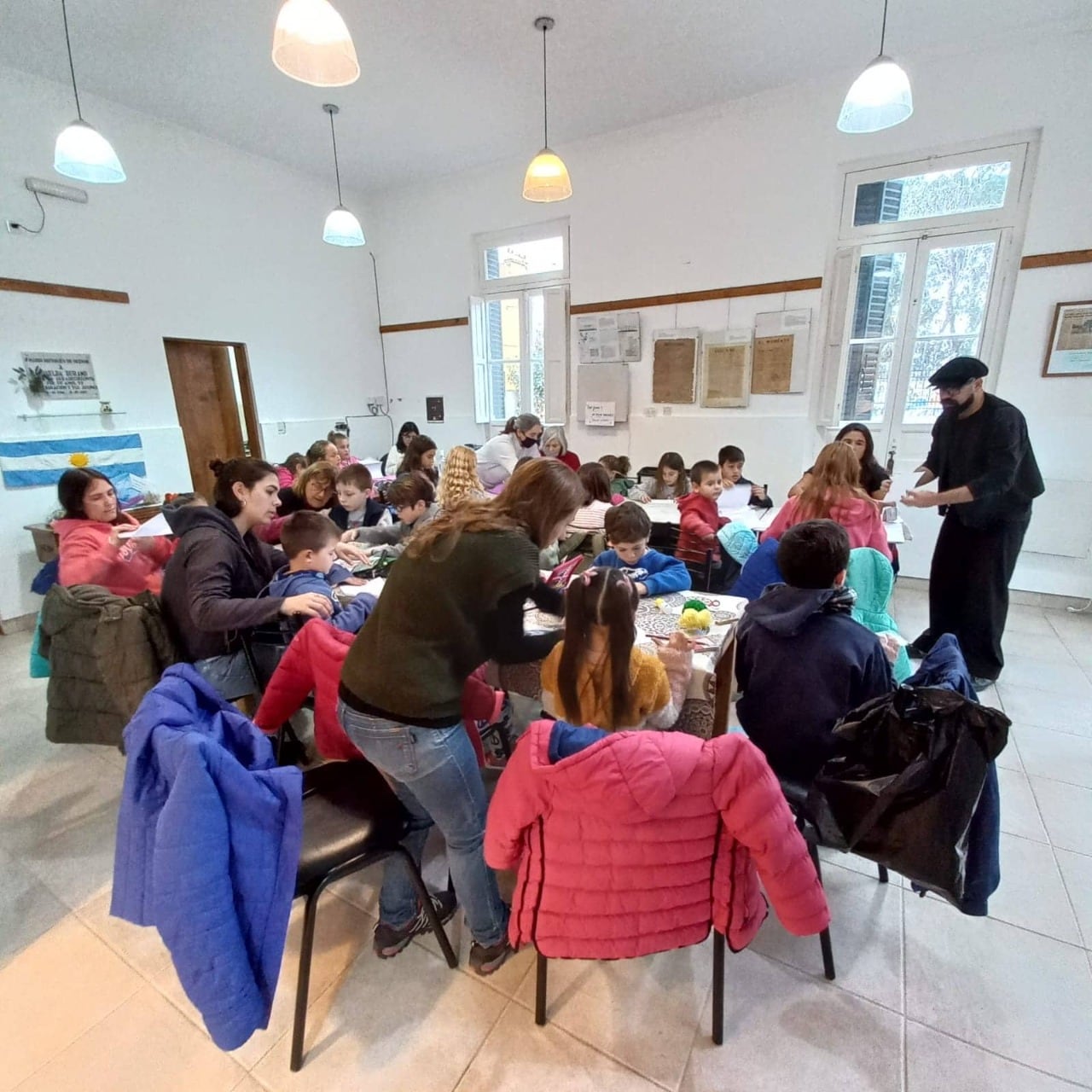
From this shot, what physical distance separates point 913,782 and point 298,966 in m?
1.62

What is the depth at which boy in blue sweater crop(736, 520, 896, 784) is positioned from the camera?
1396 millimetres

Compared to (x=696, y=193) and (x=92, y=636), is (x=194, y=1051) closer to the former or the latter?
(x=92, y=636)

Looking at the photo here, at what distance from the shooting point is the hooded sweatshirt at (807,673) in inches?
54.9

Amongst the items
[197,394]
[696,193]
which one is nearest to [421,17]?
[696,193]

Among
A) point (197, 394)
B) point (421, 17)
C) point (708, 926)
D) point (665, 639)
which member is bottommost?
point (708, 926)

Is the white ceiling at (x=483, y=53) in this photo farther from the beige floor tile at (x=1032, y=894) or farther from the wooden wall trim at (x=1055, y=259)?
the beige floor tile at (x=1032, y=894)

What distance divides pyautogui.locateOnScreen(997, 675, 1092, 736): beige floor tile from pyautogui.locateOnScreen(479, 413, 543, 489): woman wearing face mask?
3.34 m

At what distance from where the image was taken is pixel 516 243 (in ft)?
18.7

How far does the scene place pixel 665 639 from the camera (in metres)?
1.68

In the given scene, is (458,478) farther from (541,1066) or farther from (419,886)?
(541,1066)

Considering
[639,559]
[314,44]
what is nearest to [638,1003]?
[639,559]

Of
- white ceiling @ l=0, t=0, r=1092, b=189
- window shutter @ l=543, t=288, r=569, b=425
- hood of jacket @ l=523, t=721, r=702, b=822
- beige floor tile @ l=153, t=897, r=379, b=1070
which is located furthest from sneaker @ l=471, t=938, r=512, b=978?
window shutter @ l=543, t=288, r=569, b=425

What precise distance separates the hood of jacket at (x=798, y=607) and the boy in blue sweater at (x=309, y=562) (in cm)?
123

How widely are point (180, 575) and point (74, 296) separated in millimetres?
3821
